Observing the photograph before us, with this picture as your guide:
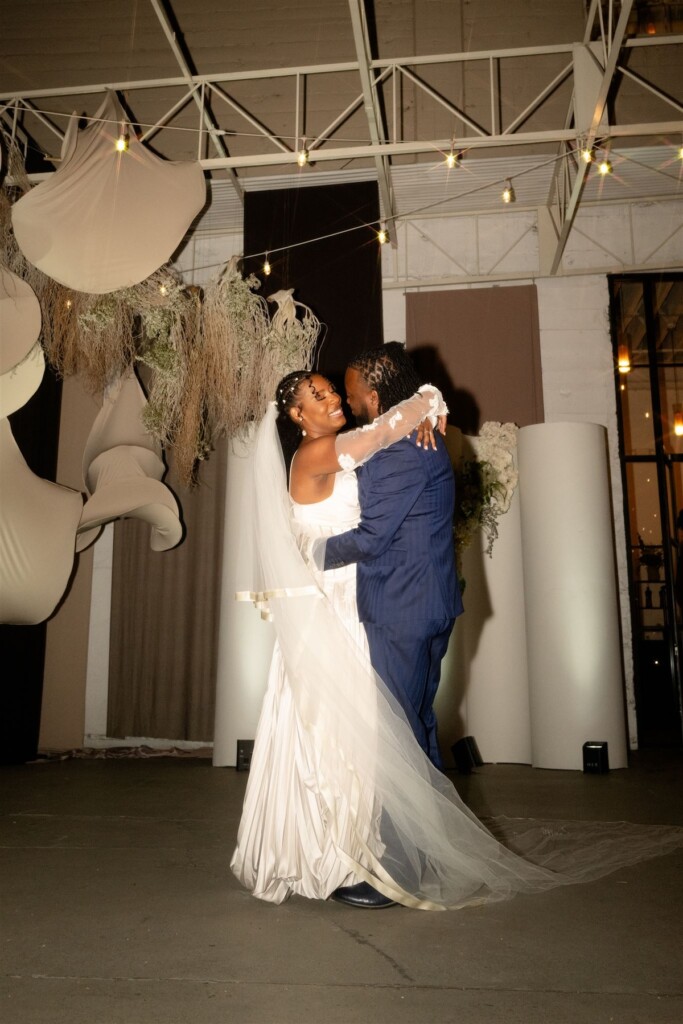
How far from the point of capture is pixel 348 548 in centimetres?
234

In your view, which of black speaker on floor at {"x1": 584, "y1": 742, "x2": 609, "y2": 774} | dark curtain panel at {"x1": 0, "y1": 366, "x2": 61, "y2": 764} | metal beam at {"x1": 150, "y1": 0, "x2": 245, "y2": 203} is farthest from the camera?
dark curtain panel at {"x1": 0, "y1": 366, "x2": 61, "y2": 764}

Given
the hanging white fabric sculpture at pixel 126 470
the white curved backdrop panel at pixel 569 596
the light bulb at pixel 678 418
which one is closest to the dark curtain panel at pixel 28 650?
the hanging white fabric sculpture at pixel 126 470

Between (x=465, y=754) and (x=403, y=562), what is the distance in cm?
321

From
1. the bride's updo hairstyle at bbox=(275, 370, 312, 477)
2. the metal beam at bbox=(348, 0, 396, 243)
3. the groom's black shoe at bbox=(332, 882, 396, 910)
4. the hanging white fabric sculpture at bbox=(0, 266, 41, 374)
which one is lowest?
the groom's black shoe at bbox=(332, 882, 396, 910)

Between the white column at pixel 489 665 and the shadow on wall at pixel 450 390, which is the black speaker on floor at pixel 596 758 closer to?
the white column at pixel 489 665

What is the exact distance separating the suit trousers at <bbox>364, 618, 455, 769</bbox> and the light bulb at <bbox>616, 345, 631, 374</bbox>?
5.39m

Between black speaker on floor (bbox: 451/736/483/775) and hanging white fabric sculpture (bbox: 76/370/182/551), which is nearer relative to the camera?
black speaker on floor (bbox: 451/736/483/775)

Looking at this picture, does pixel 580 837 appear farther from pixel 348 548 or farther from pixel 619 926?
pixel 348 548

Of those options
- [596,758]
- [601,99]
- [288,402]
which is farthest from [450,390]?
[288,402]

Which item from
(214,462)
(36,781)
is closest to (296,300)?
(214,462)

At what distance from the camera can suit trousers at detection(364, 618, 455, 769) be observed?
7.54 feet

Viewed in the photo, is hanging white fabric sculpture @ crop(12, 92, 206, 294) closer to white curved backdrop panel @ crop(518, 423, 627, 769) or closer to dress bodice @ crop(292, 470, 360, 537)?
white curved backdrop panel @ crop(518, 423, 627, 769)

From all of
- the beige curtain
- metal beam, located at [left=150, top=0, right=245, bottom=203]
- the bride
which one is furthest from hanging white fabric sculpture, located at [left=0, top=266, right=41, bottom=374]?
the bride

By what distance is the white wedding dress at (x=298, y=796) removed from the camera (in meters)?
2.21
